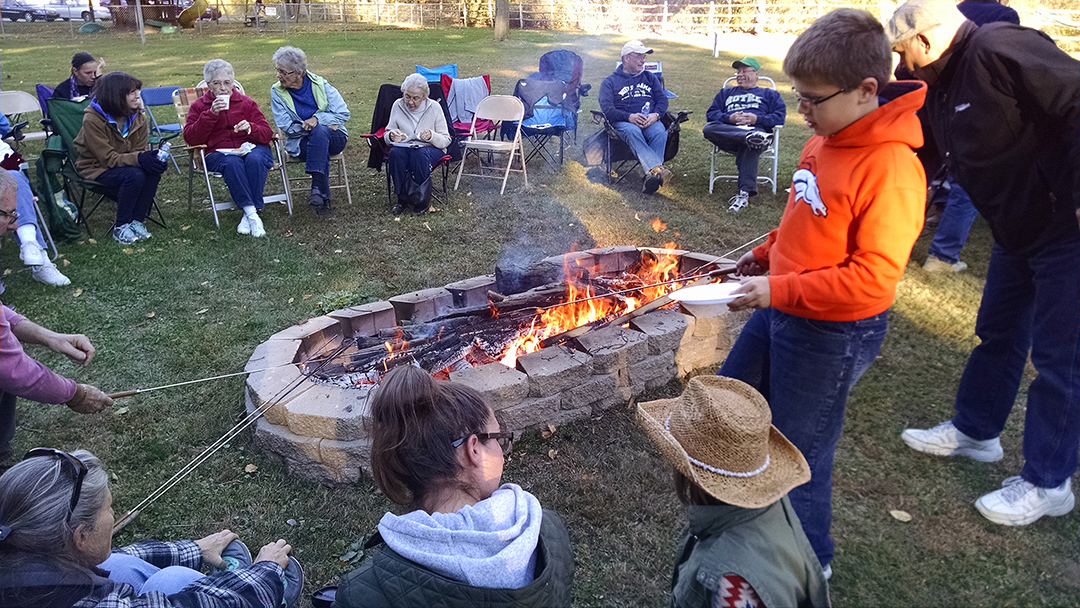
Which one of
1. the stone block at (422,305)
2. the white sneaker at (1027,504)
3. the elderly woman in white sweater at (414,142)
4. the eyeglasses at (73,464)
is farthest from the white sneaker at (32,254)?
the white sneaker at (1027,504)

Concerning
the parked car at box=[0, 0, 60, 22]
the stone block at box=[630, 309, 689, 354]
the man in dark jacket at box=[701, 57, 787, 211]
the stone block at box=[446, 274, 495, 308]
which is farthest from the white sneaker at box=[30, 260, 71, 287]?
the parked car at box=[0, 0, 60, 22]

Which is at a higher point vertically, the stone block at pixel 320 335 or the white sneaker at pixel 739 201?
the white sneaker at pixel 739 201

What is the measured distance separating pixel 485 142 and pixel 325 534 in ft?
19.4

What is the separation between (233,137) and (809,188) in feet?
21.1

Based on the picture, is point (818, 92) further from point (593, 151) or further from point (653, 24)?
point (653, 24)

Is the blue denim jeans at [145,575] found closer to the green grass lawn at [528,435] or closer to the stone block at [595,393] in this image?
the green grass lawn at [528,435]

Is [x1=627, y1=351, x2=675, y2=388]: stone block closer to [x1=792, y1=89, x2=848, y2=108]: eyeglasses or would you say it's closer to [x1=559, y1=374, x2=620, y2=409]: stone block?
[x1=559, y1=374, x2=620, y2=409]: stone block

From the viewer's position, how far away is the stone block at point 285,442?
3.12 m

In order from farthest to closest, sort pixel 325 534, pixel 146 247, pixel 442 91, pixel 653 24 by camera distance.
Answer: pixel 653 24 → pixel 442 91 → pixel 146 247 → pixel 325 534

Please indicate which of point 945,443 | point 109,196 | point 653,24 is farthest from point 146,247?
point 653,24

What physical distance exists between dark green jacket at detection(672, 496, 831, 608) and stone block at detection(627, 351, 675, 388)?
2.08m

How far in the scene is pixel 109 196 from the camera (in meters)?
6.38

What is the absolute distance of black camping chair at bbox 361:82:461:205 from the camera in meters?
7.30

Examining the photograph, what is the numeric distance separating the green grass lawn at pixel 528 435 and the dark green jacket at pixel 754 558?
113 centimetres
